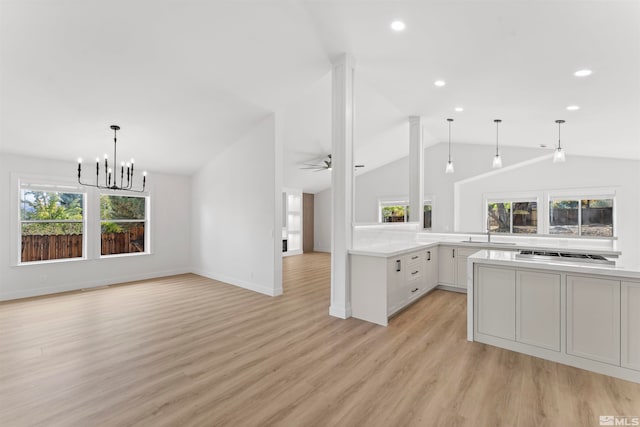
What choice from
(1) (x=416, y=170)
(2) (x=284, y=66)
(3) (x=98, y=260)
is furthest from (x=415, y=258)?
(3) (x=98, y=260)

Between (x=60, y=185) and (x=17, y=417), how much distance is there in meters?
4.62

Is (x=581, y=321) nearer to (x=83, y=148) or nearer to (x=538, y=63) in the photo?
(x=538, y=63)

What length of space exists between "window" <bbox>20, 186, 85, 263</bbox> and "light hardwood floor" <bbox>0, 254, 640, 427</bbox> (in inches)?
56.8

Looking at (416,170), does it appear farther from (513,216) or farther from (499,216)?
(513,216)

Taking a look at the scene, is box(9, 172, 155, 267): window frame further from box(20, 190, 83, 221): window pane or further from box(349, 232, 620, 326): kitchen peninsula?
box(349, 232, 620, 326): kitchen peninsula

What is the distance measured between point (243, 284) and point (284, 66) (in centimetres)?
367

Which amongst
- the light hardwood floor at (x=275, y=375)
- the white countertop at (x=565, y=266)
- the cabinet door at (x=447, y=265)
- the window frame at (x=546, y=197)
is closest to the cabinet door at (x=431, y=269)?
the cabinet door at (x=447, y=265)

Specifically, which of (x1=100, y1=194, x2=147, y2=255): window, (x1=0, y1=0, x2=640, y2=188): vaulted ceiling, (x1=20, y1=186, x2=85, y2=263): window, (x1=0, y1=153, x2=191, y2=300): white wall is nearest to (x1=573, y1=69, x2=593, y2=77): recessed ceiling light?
(x1=0, y1=0, x2=640, y2=188): vaulted ceiling

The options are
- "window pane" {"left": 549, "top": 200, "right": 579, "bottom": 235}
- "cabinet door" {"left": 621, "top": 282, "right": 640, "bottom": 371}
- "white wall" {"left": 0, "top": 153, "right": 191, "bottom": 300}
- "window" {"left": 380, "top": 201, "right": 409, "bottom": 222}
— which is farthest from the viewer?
"window" {"left": 380, "top": 201, "right": 409, "bottom": 222}

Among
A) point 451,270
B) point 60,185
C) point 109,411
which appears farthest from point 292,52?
point 60,185

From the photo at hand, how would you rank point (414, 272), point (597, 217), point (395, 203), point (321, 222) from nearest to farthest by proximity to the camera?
1. point (414, 272)
2. point (597, 217)
3. point (395, 203)
4. point (321, 222)

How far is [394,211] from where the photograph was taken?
9711mm

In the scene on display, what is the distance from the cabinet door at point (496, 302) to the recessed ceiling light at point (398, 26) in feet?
8.24

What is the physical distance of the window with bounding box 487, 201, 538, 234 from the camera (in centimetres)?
747
